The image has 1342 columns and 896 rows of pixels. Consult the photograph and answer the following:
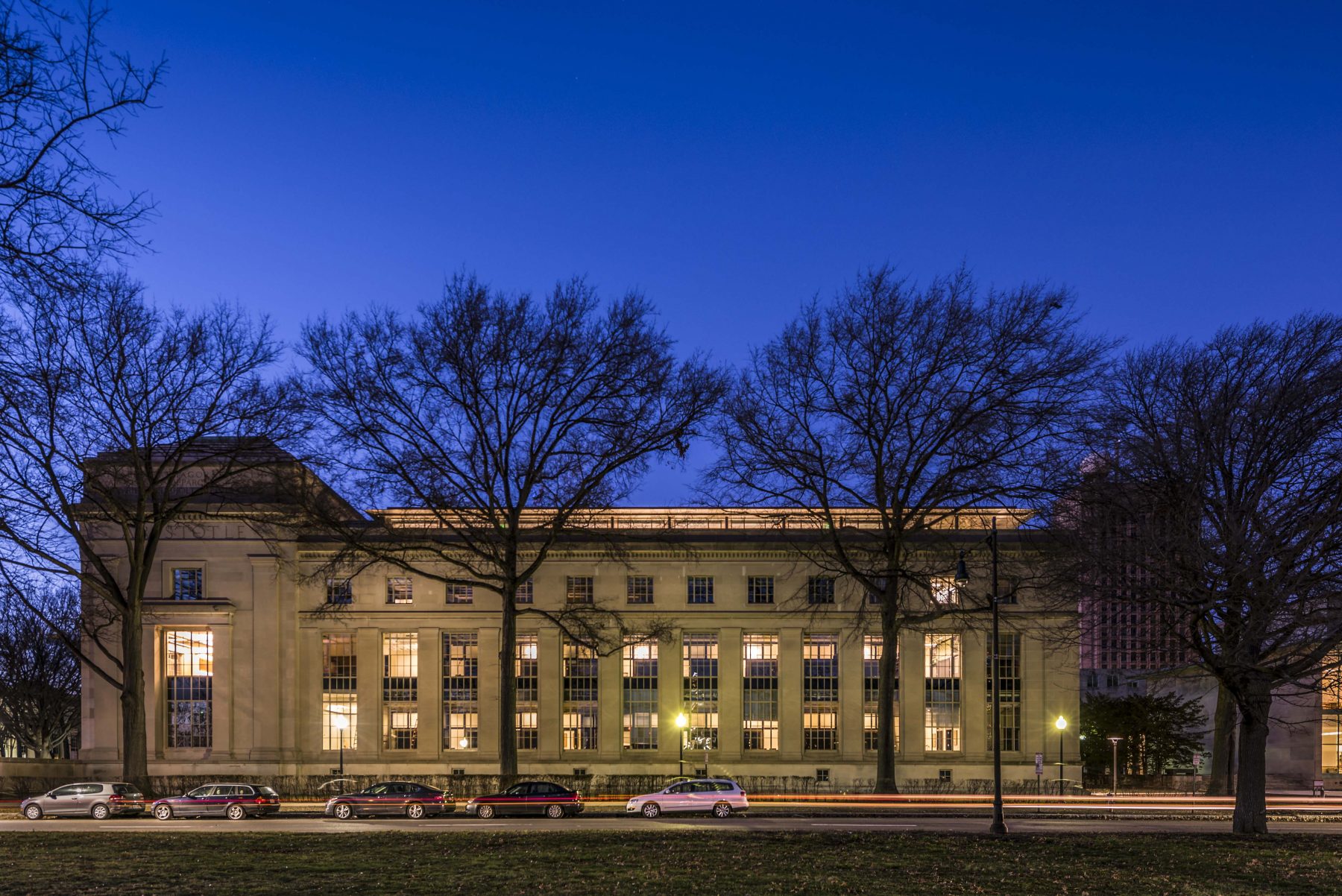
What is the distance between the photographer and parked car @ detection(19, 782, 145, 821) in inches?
1700

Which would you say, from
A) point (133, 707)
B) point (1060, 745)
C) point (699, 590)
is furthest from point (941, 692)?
point (133, 707)

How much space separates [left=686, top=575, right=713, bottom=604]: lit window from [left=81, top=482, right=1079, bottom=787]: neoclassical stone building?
275 millimetres

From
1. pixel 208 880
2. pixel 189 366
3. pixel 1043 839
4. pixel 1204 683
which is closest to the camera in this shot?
pixel 208 880

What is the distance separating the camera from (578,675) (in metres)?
65.7

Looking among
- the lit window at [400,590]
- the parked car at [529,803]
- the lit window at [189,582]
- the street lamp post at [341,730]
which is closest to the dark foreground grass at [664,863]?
the parked car at [529,803]

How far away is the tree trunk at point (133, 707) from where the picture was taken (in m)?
46.8

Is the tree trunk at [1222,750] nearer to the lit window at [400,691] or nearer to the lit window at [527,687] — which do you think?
the lit window at [527,687]

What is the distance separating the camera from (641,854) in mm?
25625

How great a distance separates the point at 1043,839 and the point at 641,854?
450 inches

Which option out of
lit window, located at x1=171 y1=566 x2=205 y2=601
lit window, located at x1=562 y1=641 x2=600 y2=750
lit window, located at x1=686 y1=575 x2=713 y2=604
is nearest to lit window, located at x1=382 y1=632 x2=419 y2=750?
lit window, located at x1=562 y1=641 x2=600 y2=750

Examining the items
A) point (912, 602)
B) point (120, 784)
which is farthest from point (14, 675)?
point (912, 602)

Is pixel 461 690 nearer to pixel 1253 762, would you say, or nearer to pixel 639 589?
pixel 639 589

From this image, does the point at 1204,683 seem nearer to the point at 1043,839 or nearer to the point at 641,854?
the point at 1043,839

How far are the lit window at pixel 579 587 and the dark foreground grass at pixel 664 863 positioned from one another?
35.6 m
